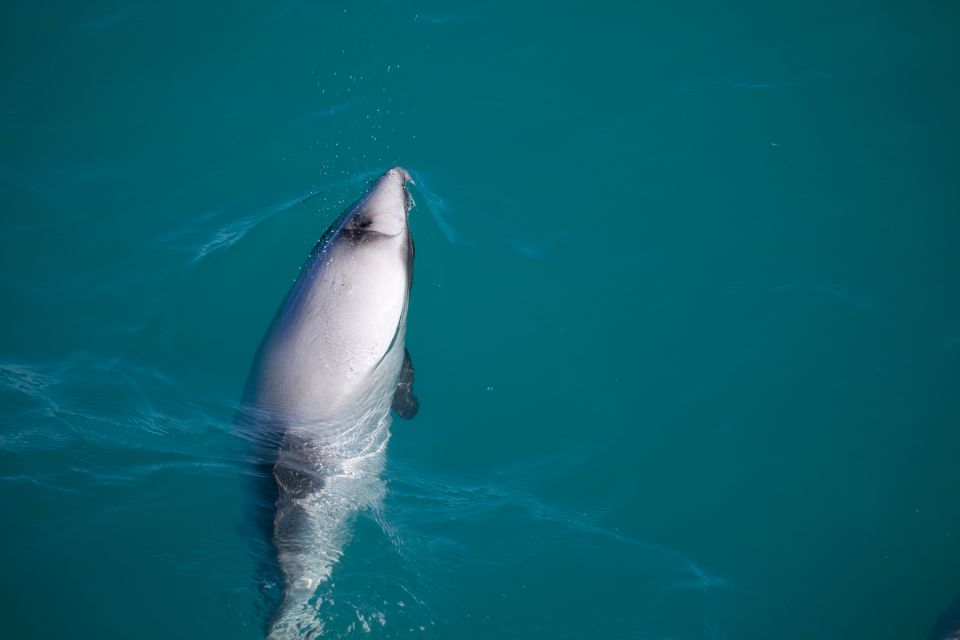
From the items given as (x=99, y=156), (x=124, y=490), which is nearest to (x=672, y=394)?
(x=124, y=490)

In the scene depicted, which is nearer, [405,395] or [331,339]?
[331,339]

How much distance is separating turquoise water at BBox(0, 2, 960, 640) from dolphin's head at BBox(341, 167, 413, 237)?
1.97 meters

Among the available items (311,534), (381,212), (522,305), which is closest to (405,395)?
(311,534)

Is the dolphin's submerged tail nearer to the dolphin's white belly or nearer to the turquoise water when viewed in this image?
the turquoise water

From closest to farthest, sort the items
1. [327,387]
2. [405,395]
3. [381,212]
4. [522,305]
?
[327,387]
[381,212]
[405,395]
[522,305]

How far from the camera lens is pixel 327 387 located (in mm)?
6211

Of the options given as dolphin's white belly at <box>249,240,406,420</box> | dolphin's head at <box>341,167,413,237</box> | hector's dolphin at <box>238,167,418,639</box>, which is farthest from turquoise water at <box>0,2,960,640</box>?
dolphin's head at <box>341,167,413,237</box>

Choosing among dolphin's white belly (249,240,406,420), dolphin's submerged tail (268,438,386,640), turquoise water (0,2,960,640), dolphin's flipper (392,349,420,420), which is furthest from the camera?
dolphin's flipper (392,349,420,420)

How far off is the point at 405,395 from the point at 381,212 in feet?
6.90

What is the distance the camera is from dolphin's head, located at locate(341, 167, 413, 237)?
6695 mm

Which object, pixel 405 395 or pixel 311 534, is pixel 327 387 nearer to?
pixel 405 395

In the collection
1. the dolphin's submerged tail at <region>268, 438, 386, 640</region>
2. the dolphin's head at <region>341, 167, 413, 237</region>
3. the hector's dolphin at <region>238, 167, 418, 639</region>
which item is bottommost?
the dolphin's submerged tail at <region>268, 438, 386, 640</region>

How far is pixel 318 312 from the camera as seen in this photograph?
20.7ft

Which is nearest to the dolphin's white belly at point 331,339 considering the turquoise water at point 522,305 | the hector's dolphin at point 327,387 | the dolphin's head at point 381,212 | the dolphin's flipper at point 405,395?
the hector's dolphin at point 327,387
